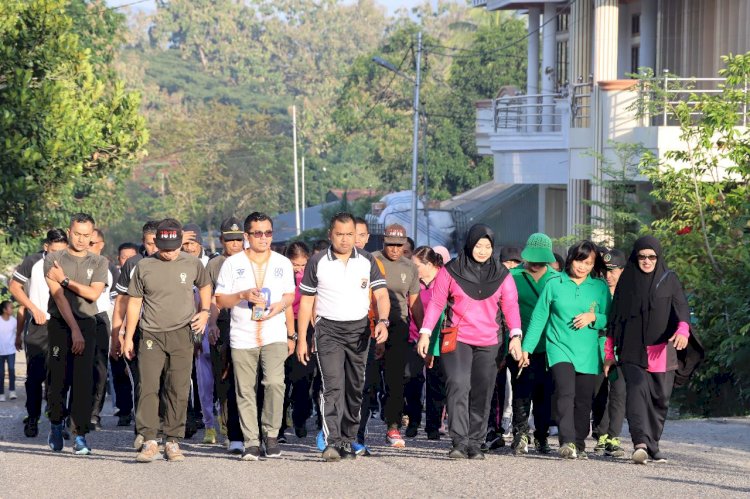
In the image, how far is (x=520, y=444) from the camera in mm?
10945

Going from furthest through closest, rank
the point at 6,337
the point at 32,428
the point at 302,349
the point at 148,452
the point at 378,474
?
the point at 6,337, the point at 32,428, the point at 302,349, the point at 148,452, the point at 378,474

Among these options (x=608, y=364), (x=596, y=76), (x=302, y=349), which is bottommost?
(x=608, y=364)

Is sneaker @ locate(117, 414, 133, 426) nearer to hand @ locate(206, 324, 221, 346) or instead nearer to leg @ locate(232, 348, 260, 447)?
hand @ locate(206, 324, 221, 346)

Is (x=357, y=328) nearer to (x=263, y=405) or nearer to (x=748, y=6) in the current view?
(x=263, y=405)

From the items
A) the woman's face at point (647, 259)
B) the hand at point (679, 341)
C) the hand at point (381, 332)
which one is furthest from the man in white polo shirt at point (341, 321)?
the hand at point (679, 341)

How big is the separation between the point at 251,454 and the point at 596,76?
52.3 ft

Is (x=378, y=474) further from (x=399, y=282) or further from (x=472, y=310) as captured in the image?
→ (x=399, y=282)

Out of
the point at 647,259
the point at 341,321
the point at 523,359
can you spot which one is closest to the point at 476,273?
the point at 523,359

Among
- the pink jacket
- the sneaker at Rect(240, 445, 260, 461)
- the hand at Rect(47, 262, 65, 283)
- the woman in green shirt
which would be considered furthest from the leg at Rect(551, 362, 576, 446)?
the hand at Rect(47, 262, 65, 283)

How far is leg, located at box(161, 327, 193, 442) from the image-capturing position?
1065cm

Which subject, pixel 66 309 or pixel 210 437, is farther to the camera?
pixel 210 437

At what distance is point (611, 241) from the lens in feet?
73.9

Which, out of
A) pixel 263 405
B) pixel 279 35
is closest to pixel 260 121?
pixel 279 35

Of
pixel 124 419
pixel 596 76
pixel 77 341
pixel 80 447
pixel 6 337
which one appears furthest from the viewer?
pixel 596 76
